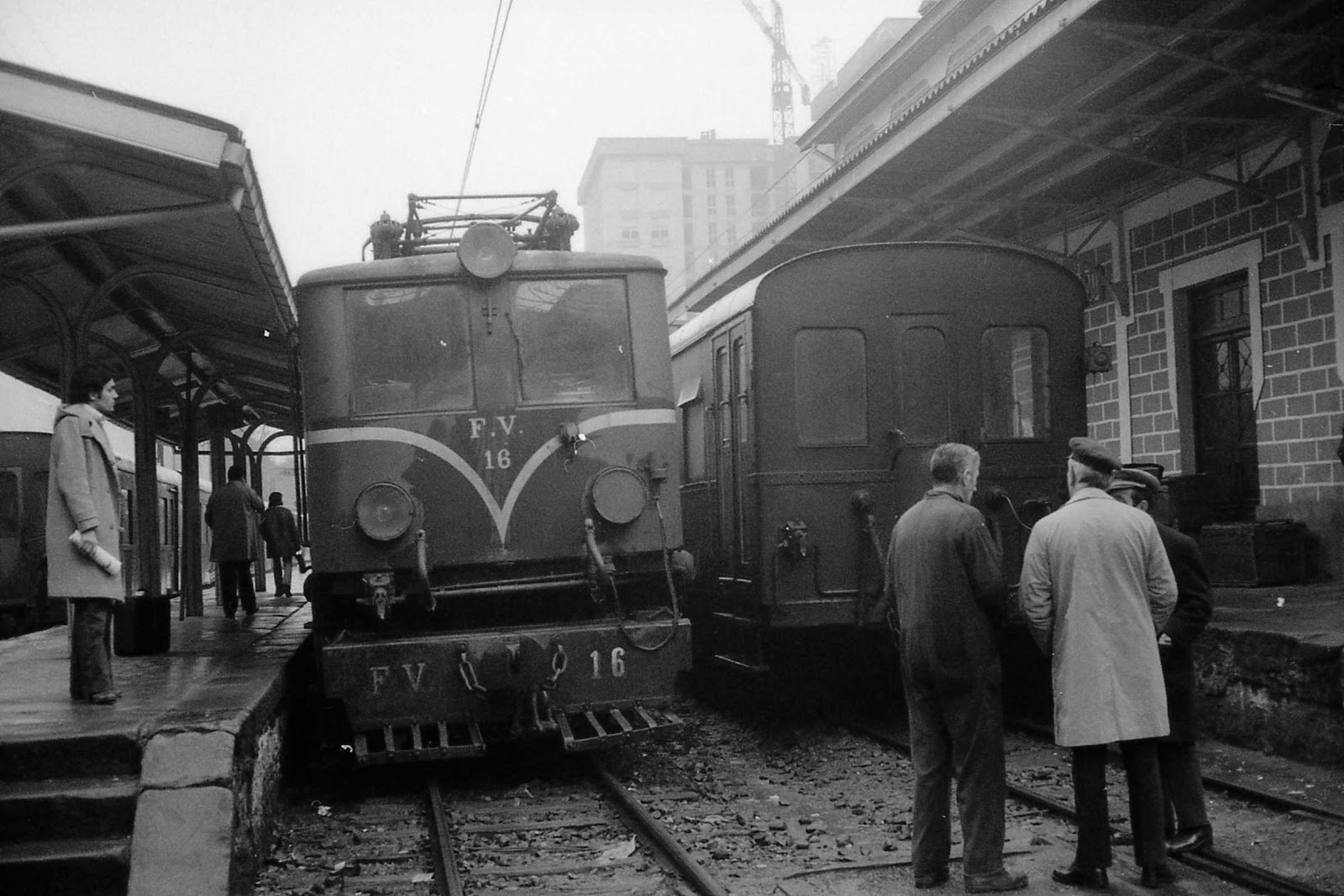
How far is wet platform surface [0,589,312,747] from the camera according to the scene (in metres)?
6.03

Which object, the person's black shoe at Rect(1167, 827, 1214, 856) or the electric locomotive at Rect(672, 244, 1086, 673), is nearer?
the person's black shoe at Rect(1167, 827, 1214, 856)

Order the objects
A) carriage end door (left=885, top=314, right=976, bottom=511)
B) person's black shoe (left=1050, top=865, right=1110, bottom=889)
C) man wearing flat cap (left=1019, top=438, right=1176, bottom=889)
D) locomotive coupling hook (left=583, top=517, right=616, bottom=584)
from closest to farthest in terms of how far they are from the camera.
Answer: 1. man wearing flat cap (left=1019, top=438, right=1176, bottom=889)
2. person's black shoe (left=1050, top=865, right=1110, bottom=889)
3. locomotive coupling hook (left=583, top=517, right=616, bottom=584)
4. carriage end door (left=885, top=314, right=976, bottom=511)

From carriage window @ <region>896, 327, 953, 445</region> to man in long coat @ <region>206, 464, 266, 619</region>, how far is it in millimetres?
8047

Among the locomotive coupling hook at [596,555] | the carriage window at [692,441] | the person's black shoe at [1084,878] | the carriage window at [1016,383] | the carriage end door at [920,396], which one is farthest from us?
the carriage window at [692,441]

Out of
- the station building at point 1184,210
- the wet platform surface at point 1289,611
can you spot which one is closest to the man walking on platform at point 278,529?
the station building at point 1184,210

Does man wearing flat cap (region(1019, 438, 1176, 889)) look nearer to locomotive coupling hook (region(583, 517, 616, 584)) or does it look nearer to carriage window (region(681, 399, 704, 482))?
locomotive coupling hook (region(583, 517, 616, 584))

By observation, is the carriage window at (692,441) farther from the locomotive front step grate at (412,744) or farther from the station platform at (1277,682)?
the station platform at (1277,682)

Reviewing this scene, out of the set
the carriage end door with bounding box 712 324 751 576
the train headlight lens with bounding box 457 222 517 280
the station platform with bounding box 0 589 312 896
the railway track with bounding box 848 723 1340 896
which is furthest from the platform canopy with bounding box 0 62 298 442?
the railway track with bounding box 848 723 1340 896

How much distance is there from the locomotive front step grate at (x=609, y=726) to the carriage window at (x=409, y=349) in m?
2.02

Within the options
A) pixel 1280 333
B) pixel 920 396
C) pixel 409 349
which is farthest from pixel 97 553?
pixel 1280 333

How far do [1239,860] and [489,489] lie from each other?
4454 mm

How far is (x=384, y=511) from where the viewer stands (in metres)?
7.71

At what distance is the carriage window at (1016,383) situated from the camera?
30.1 feet

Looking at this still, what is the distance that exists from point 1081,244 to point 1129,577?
9869 mm
